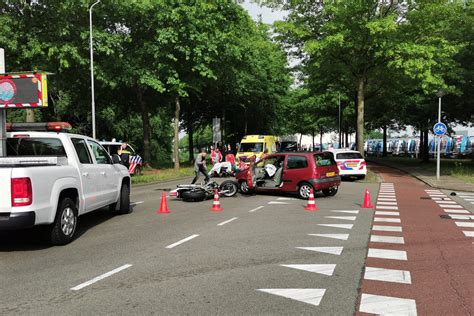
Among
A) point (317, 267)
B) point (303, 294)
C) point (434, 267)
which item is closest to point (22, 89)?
point (317, 267)

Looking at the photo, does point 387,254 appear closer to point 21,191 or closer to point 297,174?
point 21,191

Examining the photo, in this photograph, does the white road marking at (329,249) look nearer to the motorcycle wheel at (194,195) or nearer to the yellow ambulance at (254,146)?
the motorcycle wheel at (194,195)

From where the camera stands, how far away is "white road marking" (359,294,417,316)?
14.0 ft

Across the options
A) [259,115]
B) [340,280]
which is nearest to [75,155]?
[340,280]

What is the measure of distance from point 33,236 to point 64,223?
131 centimetres

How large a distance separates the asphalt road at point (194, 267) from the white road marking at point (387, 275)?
6.4 inches

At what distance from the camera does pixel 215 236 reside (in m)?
7.95

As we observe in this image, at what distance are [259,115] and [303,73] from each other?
681 inches

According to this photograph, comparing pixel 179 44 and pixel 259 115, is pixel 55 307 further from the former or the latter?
pixel 259 115

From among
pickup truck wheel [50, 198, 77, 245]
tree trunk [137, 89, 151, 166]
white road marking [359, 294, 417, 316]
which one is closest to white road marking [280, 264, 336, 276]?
white road marking [359, 294, 417, 316]

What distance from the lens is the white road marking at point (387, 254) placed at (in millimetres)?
6426

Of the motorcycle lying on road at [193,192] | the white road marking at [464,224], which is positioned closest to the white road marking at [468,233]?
the white road marking at [464,224]

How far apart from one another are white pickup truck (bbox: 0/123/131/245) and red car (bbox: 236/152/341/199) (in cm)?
570

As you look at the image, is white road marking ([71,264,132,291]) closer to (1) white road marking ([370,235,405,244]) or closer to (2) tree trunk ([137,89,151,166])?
(1) white road marking ([370,235,405,244])
